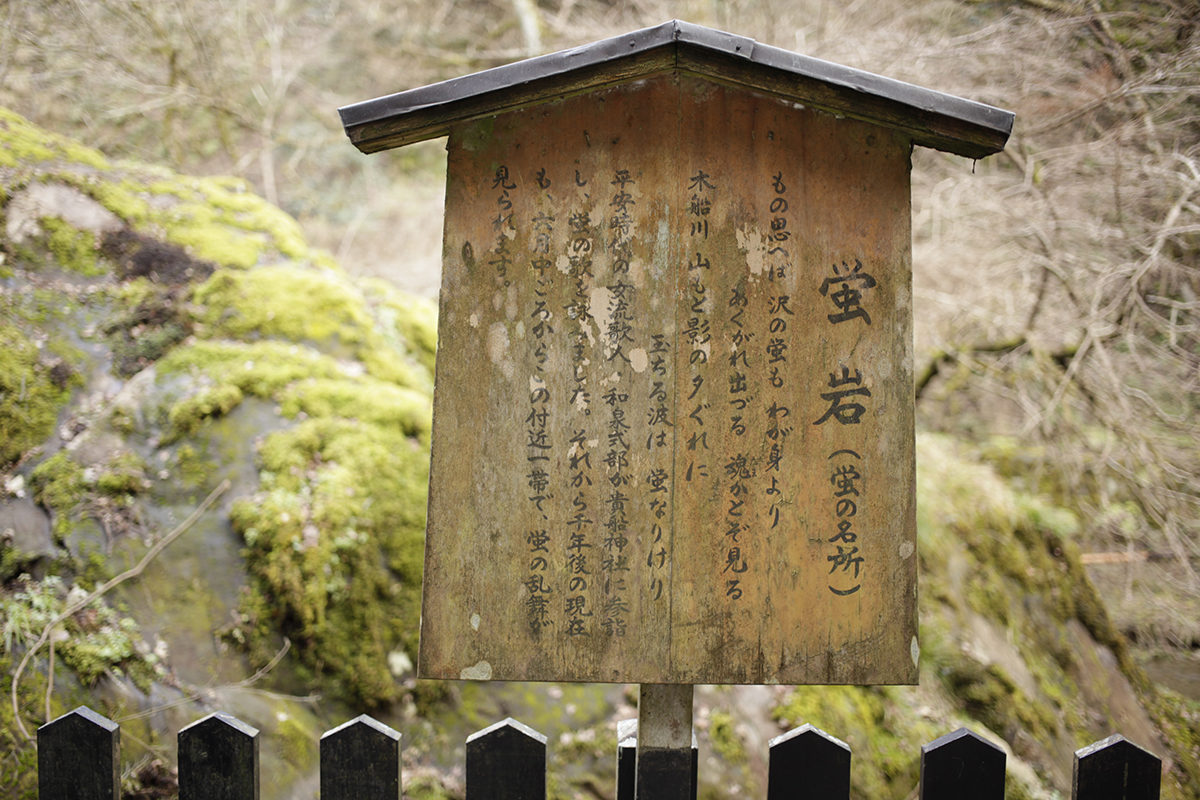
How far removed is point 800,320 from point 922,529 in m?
3.98

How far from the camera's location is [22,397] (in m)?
3.32

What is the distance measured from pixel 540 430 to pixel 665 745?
0.97m

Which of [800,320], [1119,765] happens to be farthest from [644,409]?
Answer: [1119,765]

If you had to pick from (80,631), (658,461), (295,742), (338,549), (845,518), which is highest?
(658,461)

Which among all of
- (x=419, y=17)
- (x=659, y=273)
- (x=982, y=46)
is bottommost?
(x=659, y=273)

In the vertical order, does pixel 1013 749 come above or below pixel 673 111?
below

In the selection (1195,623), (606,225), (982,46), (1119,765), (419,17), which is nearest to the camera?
(1119,765)

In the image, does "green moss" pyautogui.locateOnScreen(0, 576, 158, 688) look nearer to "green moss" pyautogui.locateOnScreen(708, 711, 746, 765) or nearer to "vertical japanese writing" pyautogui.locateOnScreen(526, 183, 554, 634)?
"vertical japanese writing" pyautogui.locateOnScreen(526, 183, 554, 634)

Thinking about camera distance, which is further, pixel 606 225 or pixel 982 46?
pixel 982 46

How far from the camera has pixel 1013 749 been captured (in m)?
4.14

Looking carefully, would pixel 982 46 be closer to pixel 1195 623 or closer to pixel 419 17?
pixel 1195 623

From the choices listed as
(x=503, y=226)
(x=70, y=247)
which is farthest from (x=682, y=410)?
(x=70, y=247)

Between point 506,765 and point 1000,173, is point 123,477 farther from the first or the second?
point 1000,173

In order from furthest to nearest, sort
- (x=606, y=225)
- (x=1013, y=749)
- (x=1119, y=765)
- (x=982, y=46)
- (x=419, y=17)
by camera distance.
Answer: (x=419, y=17) → (x=982, y=46) → (x=1013, y=749) → (x=606, y=225) → (x=1119, y=765)
